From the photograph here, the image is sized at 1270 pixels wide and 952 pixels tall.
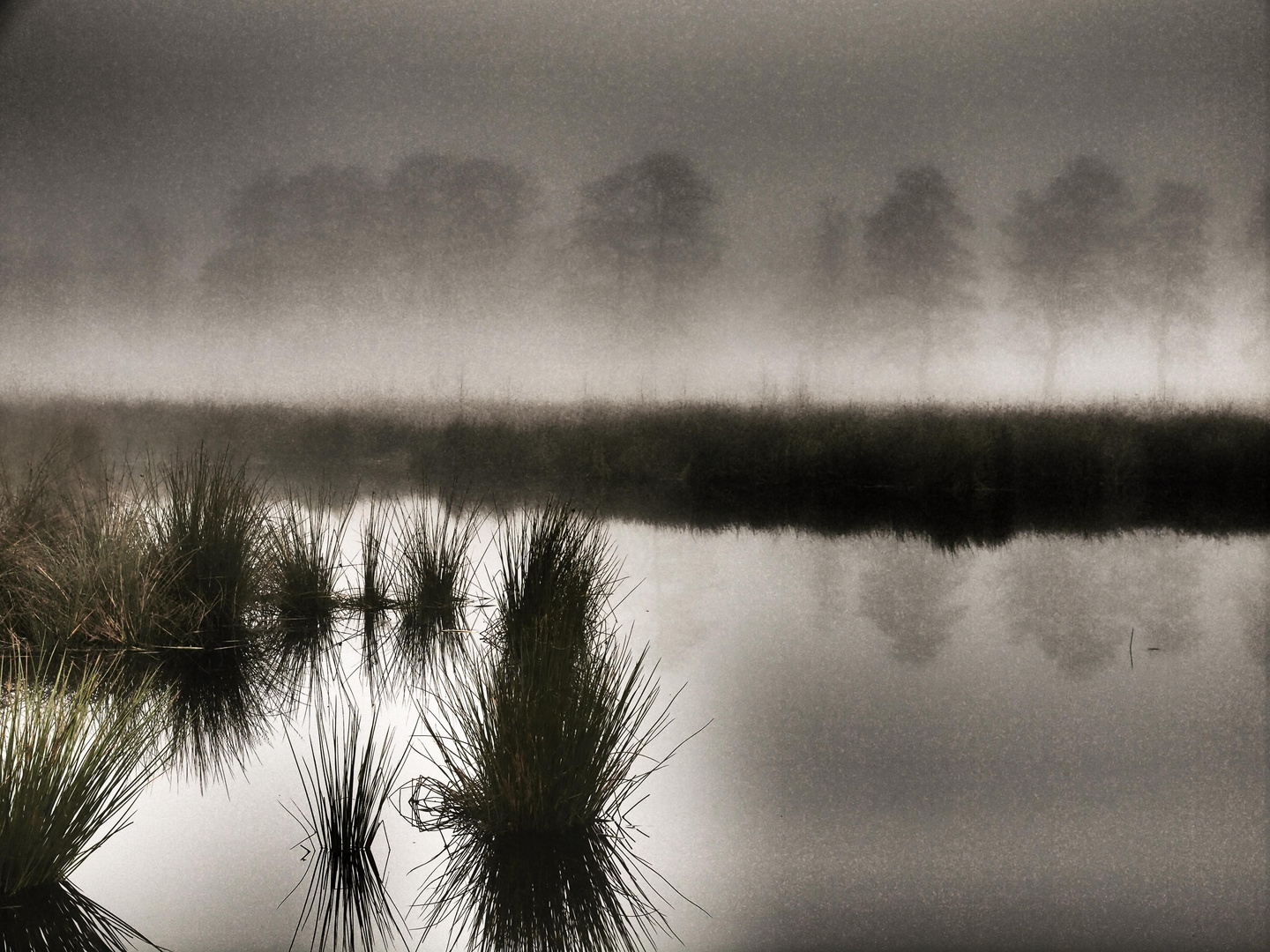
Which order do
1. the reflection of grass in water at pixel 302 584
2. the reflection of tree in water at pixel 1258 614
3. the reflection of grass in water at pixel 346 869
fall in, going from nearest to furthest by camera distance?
the reflection of grass in water at pixel 346 869
the reflection of tree in water at pixel 1258 614
the reflection of grass in water at pixel 302 584

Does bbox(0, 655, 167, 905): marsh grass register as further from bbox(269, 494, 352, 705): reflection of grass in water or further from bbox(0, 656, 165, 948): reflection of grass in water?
bbox(269, 494, 352, 705): reflection of grass in water

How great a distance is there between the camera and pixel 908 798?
7.16 ft

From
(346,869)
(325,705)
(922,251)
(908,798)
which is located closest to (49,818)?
(346,869)

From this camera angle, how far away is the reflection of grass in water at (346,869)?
1.51 m

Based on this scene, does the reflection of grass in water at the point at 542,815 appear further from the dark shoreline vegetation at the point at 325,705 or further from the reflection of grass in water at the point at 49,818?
the reflection of grass in water at the point at 49,818

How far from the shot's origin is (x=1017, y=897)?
1.74 meters

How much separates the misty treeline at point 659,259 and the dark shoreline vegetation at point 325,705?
5.53 m

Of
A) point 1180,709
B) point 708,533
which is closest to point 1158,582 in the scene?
point 1180,709

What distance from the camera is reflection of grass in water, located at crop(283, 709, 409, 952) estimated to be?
1.51 meters

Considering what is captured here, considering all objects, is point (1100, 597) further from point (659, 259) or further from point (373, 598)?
point (659, 259)

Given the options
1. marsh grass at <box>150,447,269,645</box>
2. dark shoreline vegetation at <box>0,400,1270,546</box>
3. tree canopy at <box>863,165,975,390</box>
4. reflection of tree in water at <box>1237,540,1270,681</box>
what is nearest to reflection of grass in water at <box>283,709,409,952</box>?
marsh grass at <box>150,447,269,645</box>

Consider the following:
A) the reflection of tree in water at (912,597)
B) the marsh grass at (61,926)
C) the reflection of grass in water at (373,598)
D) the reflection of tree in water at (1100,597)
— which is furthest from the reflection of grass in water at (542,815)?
the reflection of tree in water at (1100,597)

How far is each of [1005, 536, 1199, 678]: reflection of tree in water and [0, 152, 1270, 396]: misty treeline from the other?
3.63 meters

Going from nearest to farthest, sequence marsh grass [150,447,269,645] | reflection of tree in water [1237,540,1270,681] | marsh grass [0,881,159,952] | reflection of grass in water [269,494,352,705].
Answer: marsh grass [0,881,159,952], marsh grass [150,447,269,645], reflection of tree in water [1237,540,1270,681], reflection of grass in water [269,494,352,705]
